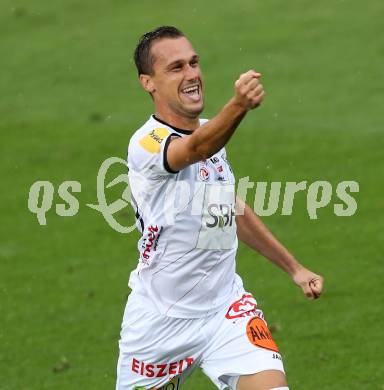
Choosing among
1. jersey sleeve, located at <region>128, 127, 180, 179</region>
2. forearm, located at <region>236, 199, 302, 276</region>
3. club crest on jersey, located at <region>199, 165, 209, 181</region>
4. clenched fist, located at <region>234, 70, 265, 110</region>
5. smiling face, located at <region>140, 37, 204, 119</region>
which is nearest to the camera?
clenched fist, located at <region>234, 70, 265, 110</region>

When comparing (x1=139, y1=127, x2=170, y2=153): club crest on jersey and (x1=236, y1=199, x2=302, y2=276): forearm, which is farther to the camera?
(x1=236, y1=199, x2=302, y2=276): forearm

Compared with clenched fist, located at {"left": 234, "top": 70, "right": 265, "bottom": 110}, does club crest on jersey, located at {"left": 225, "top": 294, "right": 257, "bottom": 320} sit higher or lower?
lower

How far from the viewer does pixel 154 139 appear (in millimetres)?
7070

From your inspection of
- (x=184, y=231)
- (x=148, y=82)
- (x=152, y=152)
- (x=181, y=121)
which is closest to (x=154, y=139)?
(x=152, y=152)

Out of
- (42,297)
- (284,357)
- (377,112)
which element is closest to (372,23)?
(377,112)

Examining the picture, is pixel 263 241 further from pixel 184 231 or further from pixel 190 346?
pixel 190 346

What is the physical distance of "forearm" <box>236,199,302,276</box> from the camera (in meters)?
7.83

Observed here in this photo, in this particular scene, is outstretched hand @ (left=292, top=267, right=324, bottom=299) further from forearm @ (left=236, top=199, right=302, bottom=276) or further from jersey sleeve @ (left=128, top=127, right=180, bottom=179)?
jersey sleeve @ (left=128, top=127, right=180, bottom=179)

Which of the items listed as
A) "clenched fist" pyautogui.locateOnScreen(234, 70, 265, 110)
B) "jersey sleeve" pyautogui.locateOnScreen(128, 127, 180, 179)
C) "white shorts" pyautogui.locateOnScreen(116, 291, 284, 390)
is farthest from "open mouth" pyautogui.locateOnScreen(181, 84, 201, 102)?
"white shorts" pyautogui.locateOnScreen(116, 291, 284, 390)

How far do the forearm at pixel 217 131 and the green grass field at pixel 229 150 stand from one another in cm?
394

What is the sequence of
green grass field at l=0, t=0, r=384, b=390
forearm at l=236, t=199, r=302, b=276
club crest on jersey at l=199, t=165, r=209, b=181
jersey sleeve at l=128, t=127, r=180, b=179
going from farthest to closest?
1. green grass field at l=0, t=0, r=384, b=390
2. forearm at l=236, t=199, r=302, b=276
3. club crest on jersey at l=199, t=165, r=209, b=181
4. jersey sleeve at l=128, t=127, r=180, b=179

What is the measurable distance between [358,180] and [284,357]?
6067 millimetres

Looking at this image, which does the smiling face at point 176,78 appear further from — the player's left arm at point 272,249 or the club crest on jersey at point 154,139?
the player's left arm at point 272,249

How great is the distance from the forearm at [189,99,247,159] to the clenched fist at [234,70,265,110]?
7 centimetres
